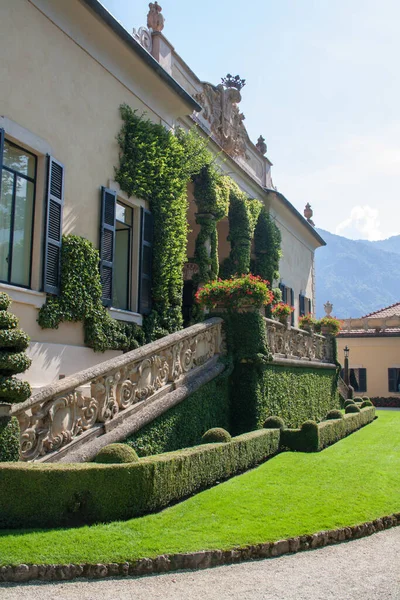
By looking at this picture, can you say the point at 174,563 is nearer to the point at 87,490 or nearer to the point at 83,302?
the point at 87,490

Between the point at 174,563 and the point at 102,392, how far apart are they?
3.15 metres

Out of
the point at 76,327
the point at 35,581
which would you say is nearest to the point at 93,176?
the point at 76,327

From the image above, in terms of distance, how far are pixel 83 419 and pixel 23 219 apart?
4.17 meters

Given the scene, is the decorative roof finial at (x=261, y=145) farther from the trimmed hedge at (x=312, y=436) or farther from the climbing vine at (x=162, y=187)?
the trimmed hedge at (x=312, y=436)

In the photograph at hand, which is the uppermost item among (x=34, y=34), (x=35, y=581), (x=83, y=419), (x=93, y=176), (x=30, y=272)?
(x=34, y=34)

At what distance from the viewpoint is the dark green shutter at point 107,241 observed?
1260cm

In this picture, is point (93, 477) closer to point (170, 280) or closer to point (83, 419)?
Result: point (83, 419)

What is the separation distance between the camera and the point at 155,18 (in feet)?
51.1

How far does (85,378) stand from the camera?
8141mm

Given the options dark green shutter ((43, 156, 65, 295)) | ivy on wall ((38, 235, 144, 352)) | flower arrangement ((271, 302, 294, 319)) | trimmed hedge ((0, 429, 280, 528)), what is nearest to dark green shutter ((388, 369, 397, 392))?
flower arrangement ((271, 302, 294, 319))

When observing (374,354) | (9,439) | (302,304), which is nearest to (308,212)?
(302,304)

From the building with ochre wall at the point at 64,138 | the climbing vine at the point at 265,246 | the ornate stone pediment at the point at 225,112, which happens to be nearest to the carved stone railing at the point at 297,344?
the building with ochre wall at the point at 64,138

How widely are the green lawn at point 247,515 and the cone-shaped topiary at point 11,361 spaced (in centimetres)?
112

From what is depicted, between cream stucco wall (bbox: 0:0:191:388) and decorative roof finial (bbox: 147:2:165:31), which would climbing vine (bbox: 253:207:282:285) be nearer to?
decorative roof finial (bbox: 147:2:165:31)
